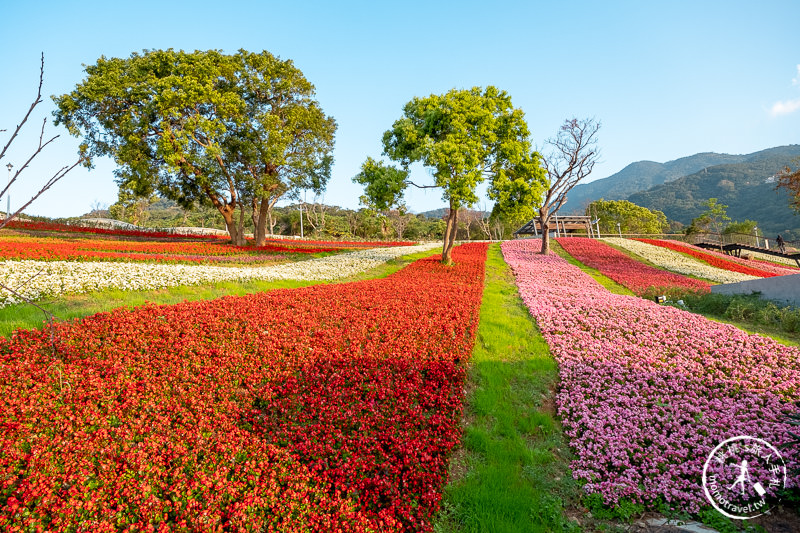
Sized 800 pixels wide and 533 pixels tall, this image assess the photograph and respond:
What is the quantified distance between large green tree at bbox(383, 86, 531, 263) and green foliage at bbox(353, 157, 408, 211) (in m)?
0.76

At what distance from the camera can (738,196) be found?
12262cm

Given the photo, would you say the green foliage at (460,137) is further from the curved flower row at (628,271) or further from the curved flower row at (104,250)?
the curved flower row at (104,250)

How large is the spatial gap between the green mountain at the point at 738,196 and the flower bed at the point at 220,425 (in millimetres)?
112971

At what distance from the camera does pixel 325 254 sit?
2916cm

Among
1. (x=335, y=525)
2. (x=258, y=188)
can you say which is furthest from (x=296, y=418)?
(x=258, y=188)

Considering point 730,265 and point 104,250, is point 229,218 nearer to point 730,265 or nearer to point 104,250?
point 104,250

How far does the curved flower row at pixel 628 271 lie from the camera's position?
18484 mm

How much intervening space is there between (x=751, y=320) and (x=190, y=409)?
675 inches

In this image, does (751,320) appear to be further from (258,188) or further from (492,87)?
(258,188)

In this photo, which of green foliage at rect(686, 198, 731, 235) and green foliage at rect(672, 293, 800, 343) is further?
green foliage at rect(686, 198, 731, 235)

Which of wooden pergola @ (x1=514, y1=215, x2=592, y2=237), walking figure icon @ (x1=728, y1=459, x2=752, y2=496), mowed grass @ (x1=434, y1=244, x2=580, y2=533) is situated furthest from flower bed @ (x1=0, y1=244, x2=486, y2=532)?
wooden pergola @ (x1=514, y1=215, x2=592, y2=237)

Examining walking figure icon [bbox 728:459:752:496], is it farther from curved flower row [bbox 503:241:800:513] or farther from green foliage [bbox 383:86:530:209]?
green foliage [bbox 383:86:530:209]


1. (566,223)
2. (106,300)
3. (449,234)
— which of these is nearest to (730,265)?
(449,234)

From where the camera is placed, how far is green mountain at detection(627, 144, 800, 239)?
314 ft
